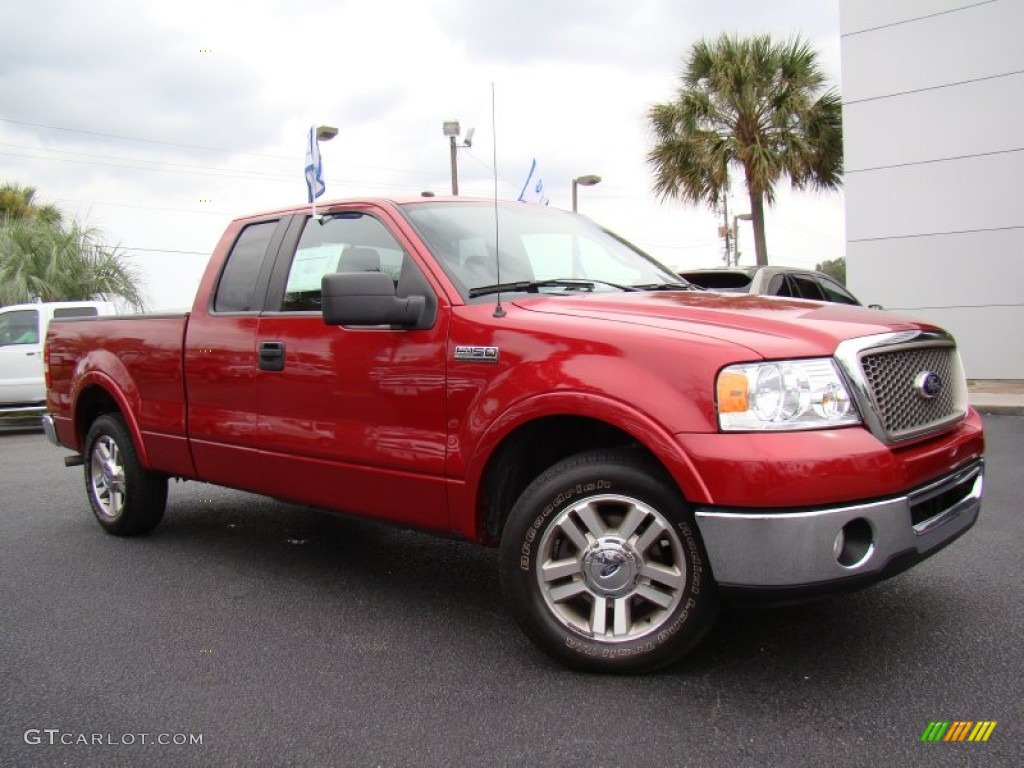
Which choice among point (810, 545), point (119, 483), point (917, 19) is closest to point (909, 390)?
point (810, 545)

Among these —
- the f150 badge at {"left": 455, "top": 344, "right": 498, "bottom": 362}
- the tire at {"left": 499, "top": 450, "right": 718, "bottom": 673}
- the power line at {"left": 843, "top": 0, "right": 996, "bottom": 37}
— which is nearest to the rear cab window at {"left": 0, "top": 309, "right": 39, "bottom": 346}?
the f150 badge at {"left": 455, "top": 344, "right": 498, "bottom": 362}

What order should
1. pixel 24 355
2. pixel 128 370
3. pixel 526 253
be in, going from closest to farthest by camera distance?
pixel 526 253 < pixel 128 370 < pixel 24 355

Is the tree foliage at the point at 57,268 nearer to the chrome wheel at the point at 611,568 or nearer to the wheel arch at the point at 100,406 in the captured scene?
the wheel arch at the point at 100,406

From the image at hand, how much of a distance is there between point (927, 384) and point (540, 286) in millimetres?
1534

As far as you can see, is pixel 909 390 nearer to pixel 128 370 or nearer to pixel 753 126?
pixel 128 370

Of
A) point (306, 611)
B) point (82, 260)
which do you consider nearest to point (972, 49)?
point (306, 611)

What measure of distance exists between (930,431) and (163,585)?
3.58 m

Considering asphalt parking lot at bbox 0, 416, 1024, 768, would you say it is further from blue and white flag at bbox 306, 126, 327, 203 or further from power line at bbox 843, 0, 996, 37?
power line at bbox 843, 0, 996, 37

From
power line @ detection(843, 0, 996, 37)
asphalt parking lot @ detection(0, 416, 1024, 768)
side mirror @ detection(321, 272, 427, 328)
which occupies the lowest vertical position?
asphalt parking lot @ detection(0, 416, 1024, 768)

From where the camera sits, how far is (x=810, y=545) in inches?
109

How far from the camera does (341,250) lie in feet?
13.9

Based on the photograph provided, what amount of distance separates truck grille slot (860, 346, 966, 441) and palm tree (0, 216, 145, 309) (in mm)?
22052

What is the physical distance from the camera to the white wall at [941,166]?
14.0m

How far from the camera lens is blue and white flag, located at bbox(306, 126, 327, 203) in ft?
14.8
